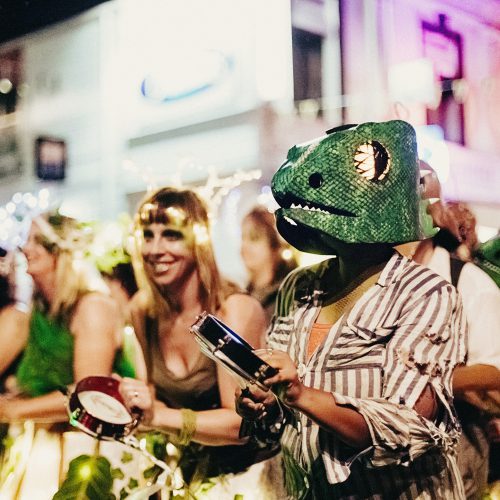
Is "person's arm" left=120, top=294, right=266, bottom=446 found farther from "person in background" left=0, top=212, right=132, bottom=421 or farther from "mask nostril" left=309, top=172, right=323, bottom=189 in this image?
"mask nostril" left=309, top=172, right=323, bottom=189

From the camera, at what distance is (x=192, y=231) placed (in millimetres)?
2602

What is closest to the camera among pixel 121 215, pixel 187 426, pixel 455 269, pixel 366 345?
Result: pixel 366 345

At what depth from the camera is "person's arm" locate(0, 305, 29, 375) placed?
3.00m

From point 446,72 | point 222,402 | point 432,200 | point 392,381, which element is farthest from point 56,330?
point 392,381

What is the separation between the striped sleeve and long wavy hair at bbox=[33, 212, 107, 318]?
5.70 feet

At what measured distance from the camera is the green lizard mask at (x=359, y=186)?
142 centimetres

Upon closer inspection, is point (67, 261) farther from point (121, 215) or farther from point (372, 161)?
point (372, 161)

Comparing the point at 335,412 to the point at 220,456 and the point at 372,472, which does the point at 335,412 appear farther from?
the point at 220,456

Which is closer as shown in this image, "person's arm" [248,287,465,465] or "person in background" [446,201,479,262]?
"person's arm" [248,287,465,465]

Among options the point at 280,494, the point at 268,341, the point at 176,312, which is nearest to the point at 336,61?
the point at 176,312

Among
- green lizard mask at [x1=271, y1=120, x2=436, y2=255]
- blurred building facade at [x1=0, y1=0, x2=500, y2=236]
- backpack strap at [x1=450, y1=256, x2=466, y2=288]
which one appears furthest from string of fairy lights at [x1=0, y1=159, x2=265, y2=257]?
green lizard mask at [x1=271, y1=120, x2=436, y2=255]

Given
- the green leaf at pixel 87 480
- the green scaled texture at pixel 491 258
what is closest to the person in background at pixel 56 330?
the green leaf at pixel 87 480

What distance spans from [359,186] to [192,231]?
1.25 m

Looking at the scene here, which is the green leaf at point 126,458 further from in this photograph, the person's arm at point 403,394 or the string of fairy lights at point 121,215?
the person's arm at point 403,394
